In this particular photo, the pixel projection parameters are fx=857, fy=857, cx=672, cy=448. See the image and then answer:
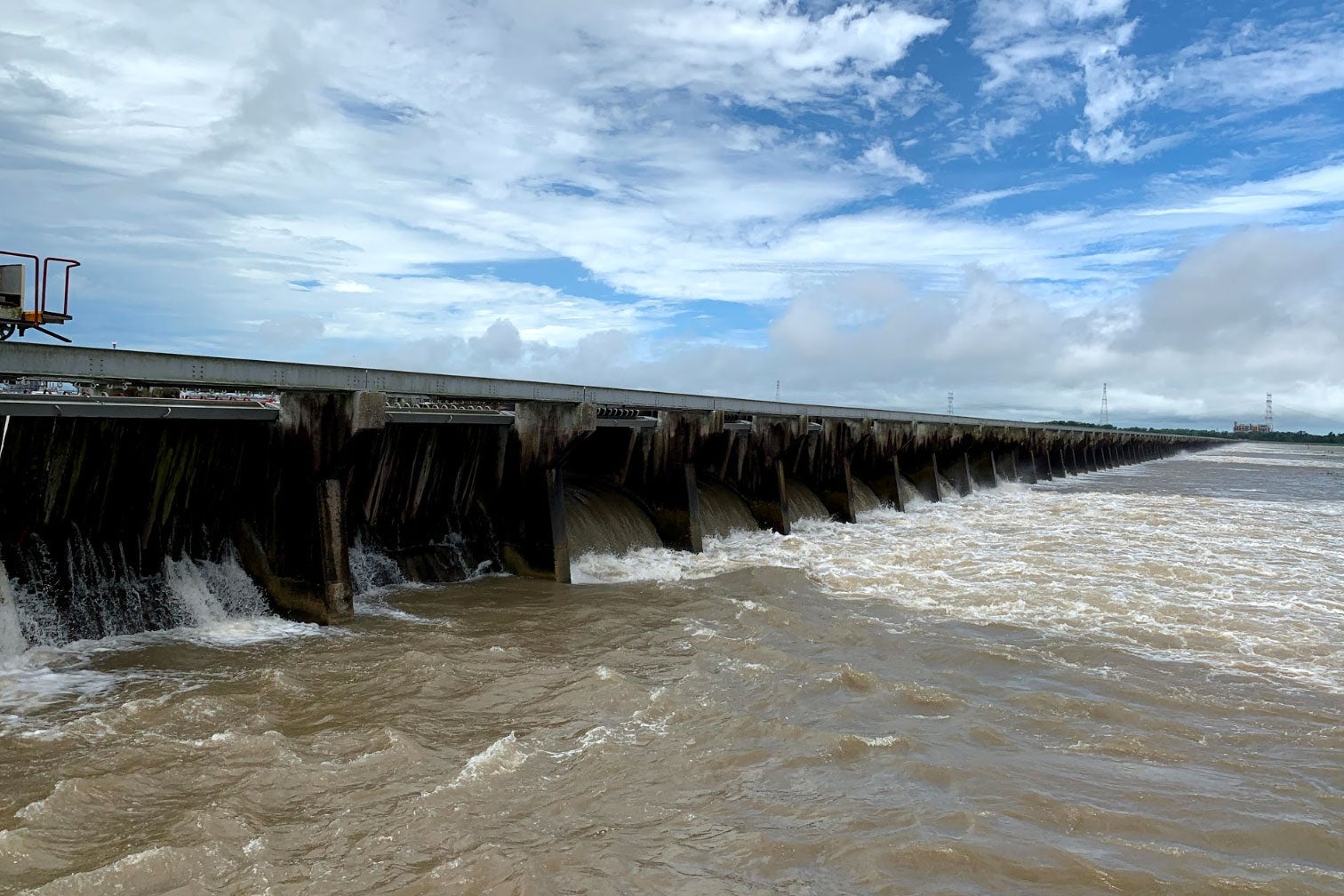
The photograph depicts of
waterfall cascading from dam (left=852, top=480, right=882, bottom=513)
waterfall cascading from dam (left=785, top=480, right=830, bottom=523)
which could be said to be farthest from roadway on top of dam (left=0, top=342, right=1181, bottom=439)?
waterfall cascading from dam (left=852, top=480, right=882, bottom=513)

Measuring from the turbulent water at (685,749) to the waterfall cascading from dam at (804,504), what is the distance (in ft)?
41.0

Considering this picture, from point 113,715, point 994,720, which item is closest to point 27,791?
point 113,715

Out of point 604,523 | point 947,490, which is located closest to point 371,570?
point 604,523

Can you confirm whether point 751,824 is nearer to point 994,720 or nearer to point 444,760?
point 444,760

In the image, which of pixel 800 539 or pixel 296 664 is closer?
pixel 296 664

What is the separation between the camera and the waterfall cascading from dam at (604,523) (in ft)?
57.1

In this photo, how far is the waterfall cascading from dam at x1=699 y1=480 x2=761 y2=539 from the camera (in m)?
21.8

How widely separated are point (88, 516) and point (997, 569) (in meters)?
15.3

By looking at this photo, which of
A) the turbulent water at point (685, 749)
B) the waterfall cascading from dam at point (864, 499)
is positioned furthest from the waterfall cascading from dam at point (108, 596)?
the waterfall cascading from dam at point (864, 499)

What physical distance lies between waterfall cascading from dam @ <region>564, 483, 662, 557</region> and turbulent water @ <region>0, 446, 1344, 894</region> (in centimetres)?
358

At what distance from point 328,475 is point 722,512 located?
12455 mm

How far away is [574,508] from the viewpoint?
704 inches

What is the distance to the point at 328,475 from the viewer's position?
11703 mm

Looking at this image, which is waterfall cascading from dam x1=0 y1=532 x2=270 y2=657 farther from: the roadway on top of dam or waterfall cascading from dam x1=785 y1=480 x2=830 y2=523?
waterfall cascading from dam x1=785 y1=480 x2=830 y2=523
